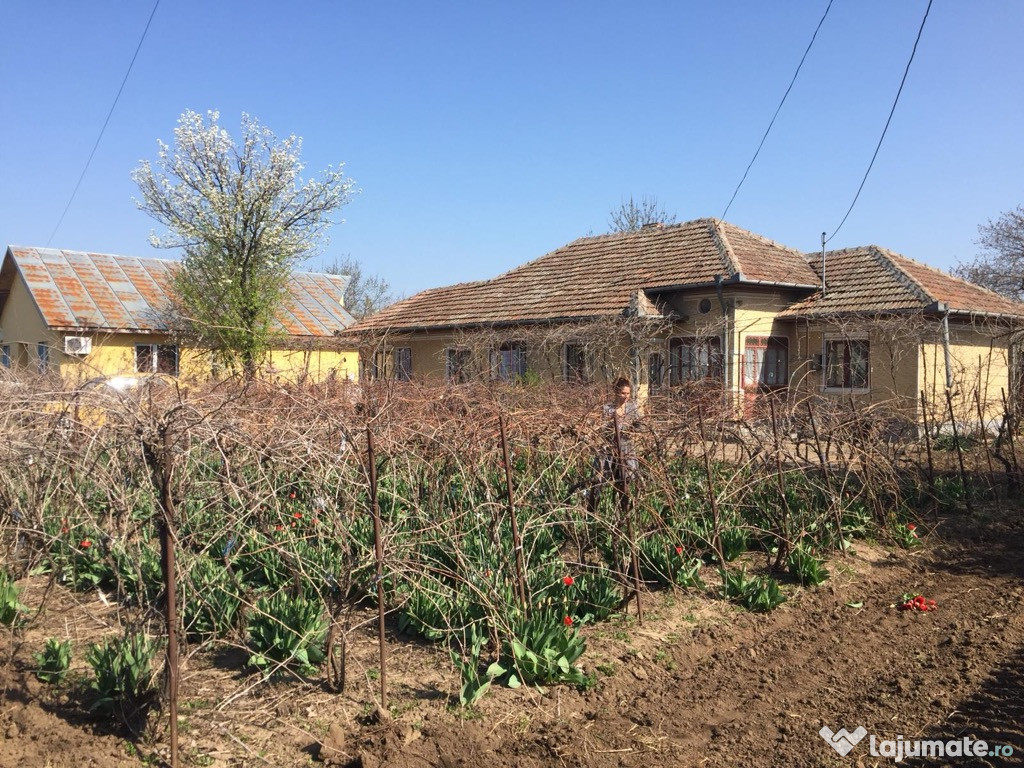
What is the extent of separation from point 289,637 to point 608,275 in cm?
1690

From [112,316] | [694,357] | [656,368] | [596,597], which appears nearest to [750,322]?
[694,357]

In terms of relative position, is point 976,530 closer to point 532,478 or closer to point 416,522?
point 532,478

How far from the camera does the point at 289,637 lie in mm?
4430

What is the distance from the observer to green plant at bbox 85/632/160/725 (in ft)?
12.4

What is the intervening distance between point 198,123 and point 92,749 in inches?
808

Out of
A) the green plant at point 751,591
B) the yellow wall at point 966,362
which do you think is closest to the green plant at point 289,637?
the green plant at point 751,591

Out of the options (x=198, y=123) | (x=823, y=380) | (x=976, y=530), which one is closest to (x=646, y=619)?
(x=976, y=530)

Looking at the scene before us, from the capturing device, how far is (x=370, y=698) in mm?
4266

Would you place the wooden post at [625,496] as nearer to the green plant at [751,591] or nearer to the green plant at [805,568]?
the green plant at [751,591]

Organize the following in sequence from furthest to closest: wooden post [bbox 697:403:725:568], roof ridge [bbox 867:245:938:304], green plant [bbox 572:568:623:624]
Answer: roof ridge [bbox 867:245:938:304]
wooden post [bbox 697:403:725:568]
green plant [bbox 572:568:623:624]

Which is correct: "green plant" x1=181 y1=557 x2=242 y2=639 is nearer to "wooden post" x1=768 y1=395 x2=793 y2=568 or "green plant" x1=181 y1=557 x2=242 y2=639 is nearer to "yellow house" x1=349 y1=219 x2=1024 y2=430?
"wooden post" x1=768 y1=395 x2=793 y2=568

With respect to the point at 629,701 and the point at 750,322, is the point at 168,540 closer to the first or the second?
the point at 629,701

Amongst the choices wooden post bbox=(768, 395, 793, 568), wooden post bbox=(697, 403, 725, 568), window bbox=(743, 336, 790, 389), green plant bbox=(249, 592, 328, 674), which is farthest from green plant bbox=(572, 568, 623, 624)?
window bbox=(743, 336, 790, 389)

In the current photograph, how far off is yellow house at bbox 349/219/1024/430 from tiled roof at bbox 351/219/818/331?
5 cm
